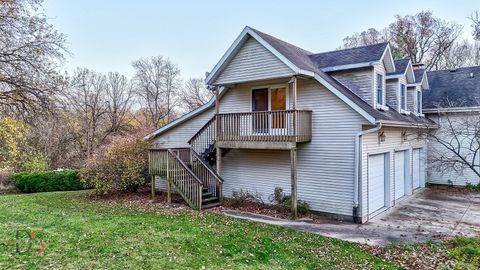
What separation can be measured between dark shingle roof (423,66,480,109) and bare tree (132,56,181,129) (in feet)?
86.2

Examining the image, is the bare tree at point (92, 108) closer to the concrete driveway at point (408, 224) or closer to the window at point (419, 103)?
the concrete driveway at point (408, 224)

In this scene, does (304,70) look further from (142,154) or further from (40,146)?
(40,146)

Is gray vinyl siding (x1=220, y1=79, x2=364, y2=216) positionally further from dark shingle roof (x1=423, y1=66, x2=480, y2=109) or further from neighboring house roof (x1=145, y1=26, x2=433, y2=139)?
dark shingle roof (x1=423, y1=66, x2=480, y2=109)

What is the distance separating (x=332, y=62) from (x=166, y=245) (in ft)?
33.0

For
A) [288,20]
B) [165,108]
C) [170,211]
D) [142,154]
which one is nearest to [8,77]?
[142,154]

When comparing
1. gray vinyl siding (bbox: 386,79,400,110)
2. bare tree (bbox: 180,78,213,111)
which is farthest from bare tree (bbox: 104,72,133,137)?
gray vinyl siding (bbox: 386,79,400,110)

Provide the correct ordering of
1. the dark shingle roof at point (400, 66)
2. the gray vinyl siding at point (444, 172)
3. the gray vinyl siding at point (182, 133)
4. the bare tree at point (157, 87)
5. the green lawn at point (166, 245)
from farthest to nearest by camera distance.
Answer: the bare tree at point (157, 87) → the gray vinyl siding at point (444, 172) → the gray vinyl siding at point (182, 133) → the dark shingle roof at point (400, 66) → the green lawn at point (166, 245)

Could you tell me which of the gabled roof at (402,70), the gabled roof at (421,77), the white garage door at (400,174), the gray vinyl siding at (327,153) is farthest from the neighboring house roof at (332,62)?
the gabled roof at (421,77)

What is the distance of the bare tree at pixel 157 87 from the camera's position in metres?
35.1

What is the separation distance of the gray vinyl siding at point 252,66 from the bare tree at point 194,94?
24.9m

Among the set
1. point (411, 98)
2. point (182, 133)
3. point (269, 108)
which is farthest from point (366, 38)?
point (182, 133)

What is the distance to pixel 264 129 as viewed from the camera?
11797 millimetres

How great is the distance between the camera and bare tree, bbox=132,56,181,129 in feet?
115

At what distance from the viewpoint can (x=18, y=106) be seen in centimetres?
1174
